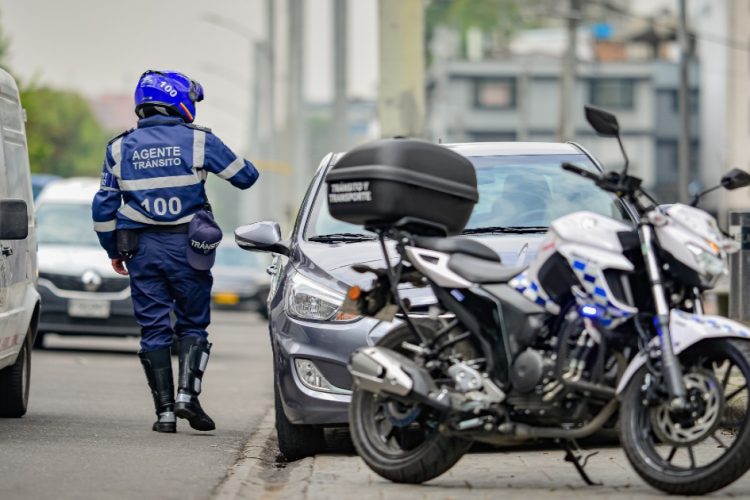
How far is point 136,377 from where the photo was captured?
15969 mm

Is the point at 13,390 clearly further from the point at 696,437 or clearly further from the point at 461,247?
the point at 696,437

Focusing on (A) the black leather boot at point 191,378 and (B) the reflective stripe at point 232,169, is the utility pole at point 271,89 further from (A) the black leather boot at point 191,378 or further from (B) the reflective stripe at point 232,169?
(B) the reflective stripe at point 232,169

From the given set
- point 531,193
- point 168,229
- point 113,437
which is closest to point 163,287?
point 168,229

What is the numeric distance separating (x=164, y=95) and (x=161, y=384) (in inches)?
63.1

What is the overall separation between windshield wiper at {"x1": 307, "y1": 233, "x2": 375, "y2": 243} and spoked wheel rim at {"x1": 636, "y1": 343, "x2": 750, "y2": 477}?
2.93 metres

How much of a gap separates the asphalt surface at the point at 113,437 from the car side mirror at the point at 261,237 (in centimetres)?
108

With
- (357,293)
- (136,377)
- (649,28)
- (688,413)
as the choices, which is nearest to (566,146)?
(357,293)

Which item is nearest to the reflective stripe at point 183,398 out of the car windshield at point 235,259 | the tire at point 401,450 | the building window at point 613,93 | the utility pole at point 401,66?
the tire at point 401,450

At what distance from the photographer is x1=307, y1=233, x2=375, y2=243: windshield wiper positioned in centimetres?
972

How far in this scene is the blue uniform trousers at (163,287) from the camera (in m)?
10.1

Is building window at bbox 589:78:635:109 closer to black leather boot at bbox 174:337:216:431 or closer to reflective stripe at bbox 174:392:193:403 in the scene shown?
black leather boot at bbox 174:337:216:431

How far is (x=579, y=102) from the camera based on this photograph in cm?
10012

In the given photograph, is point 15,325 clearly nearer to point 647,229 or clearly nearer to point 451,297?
point 451,297

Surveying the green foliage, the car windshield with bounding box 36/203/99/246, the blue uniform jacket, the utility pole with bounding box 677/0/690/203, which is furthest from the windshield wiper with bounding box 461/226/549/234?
the green foliage
